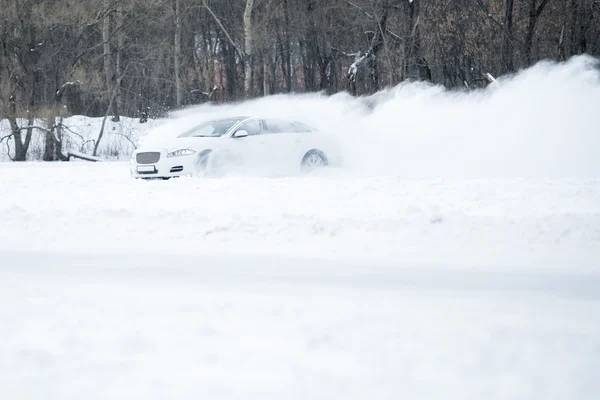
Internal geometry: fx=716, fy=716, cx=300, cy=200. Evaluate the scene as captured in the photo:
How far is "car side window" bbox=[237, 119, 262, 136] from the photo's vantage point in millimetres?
16188

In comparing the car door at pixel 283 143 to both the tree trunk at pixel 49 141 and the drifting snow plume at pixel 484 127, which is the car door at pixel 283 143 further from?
the tree trunk at pixel 49 141

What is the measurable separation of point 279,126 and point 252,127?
0.67 metres

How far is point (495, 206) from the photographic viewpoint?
35.1 ft

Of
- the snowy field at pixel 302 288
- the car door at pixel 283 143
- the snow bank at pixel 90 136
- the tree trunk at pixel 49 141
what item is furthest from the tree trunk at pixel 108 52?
the snowy field at pixel 302 288

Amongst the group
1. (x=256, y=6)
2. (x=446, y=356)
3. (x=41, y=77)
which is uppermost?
(x=256, y=6)

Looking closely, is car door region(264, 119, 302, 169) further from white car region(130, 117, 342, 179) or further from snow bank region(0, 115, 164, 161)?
snow bank region(0, 115, 164, 161)

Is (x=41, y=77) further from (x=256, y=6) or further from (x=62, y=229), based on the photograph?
(x=62, y=229)

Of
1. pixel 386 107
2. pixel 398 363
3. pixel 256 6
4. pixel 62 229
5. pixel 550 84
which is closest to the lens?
pixel 398 363

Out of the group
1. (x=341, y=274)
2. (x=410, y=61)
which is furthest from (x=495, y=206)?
(x=410, y=61)

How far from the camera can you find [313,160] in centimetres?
1681

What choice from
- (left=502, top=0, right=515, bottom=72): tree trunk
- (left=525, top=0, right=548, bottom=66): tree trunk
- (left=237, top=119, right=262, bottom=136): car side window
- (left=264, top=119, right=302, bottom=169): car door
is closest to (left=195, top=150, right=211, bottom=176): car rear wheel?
(left=237, top=119, right=262, bottom=136): car side window

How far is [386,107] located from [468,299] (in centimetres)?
1528

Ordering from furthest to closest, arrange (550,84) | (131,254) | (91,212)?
1. (550,84)
2. (91,212)
3. (131,254)

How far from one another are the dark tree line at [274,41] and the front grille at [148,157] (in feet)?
37.4
